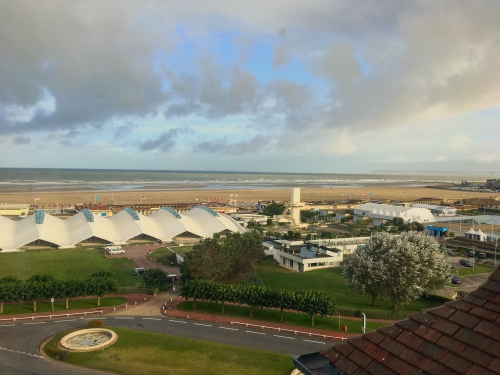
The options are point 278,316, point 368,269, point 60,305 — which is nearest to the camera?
point 278,316

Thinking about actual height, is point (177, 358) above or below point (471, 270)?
above

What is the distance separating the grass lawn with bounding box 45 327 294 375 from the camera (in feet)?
62.2

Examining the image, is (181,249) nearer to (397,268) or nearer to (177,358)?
(177,358)

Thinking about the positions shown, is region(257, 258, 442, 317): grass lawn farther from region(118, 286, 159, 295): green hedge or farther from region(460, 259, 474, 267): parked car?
region(460, 259, 474, 267): parked car

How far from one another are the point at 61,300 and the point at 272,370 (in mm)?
18573

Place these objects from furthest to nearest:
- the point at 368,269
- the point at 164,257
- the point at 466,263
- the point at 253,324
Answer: the point at 164,257 < the point at 466,263 < the point at 368,269 < the point at 253,324

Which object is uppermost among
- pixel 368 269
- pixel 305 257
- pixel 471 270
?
pixel 368 269

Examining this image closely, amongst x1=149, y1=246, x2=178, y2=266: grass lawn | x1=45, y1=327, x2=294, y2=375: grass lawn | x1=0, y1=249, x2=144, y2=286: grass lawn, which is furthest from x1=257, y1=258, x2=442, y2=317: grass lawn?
x1=0, y1=249, x2=144, y2=286: grass lawn

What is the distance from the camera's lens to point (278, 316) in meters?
27.1

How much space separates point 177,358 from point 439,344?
17.5 m

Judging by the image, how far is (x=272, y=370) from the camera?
62.9 ft

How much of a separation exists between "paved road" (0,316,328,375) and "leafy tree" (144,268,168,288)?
4970 millimetres

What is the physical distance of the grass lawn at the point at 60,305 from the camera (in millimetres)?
27402

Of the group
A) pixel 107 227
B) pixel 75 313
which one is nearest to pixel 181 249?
pixel 107 227
